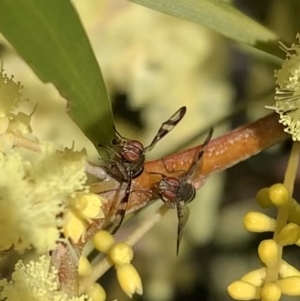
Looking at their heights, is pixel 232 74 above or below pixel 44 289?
above

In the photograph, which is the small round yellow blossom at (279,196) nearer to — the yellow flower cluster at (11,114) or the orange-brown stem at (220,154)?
the orange-brown stem at (220,154)

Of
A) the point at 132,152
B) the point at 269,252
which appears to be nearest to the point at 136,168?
the point at 132,152

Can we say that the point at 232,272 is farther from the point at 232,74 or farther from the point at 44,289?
the point at 44,289

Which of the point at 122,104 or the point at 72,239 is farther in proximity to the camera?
the point at 122,104

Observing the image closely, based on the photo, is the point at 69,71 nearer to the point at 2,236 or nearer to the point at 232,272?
the point at 2,236

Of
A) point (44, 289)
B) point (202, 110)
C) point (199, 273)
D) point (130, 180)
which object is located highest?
point (202, 110)

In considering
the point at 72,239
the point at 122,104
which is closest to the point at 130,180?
the point at 72,239
